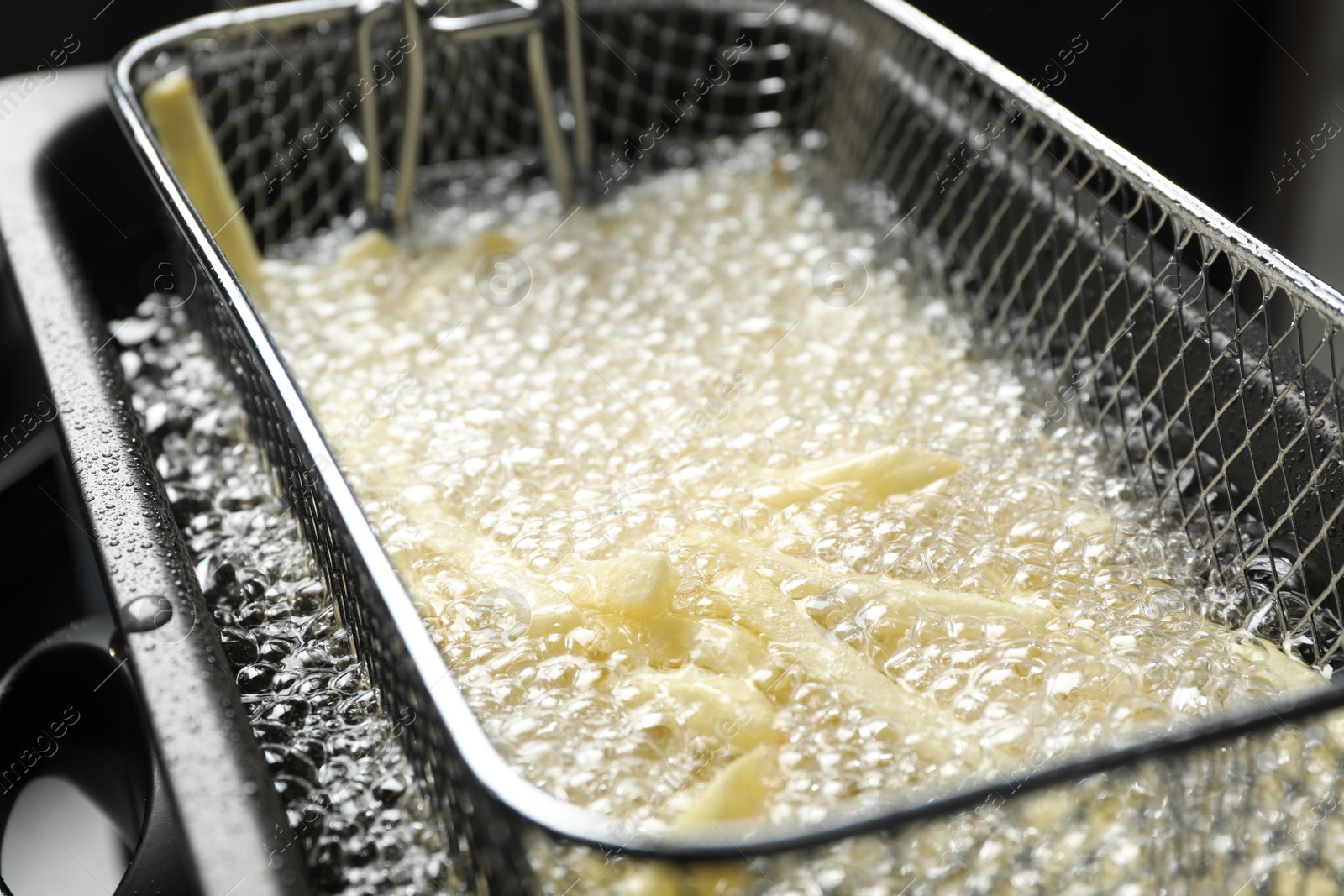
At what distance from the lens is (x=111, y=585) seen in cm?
57

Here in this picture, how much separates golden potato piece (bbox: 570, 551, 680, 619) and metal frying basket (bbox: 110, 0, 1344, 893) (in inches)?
4.6

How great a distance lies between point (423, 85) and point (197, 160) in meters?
0.22

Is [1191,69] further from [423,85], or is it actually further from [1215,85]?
[423,85]

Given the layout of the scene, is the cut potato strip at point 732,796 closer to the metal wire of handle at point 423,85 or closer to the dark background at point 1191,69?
the metal wire of handle at point 423,85

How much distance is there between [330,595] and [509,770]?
0.30m

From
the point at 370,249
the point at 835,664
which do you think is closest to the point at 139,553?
the point at 835,664

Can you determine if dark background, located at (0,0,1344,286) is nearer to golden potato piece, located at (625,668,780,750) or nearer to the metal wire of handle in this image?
the metal wire of handle

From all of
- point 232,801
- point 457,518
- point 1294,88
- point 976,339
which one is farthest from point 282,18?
point 1294,88

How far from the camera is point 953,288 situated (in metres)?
0.94

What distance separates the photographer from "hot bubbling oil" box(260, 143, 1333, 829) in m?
0.54

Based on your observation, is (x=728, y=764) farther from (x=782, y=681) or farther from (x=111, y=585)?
(x=111, y=585)

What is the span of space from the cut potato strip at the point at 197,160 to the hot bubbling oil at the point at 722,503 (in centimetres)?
5

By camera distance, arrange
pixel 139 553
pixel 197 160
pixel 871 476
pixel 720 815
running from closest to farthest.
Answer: pixel 720 815, pixel 139 553, pixel 871 476, pixel 197 160

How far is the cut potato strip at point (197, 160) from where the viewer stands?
0.90m
